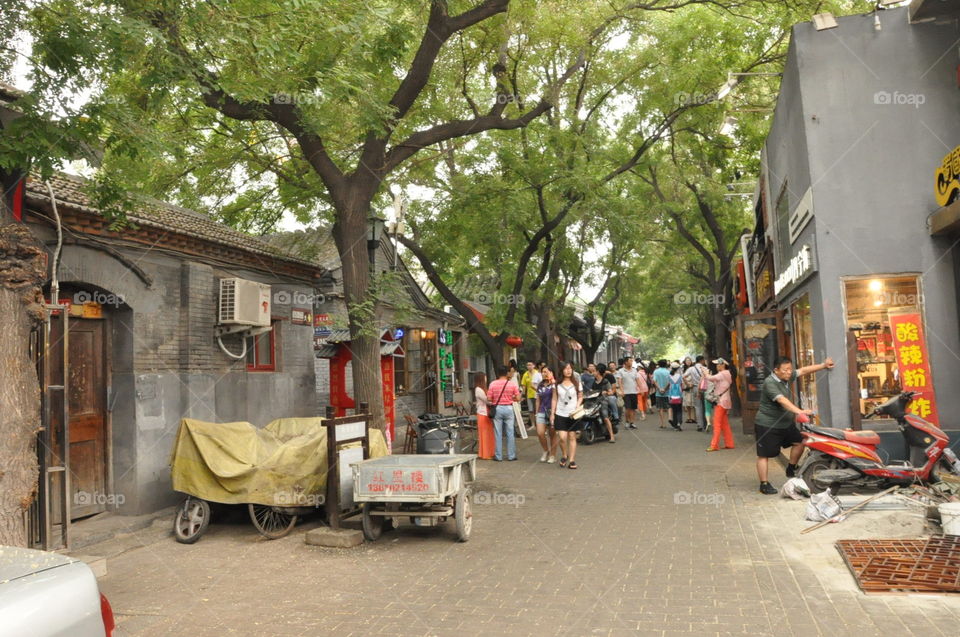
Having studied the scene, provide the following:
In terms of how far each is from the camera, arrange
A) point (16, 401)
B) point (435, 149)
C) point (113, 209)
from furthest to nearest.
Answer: point (435, 149)
point (113, 209)
point (16, 401)

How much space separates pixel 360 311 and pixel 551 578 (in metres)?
5.21

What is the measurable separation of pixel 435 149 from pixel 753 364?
8469 mm

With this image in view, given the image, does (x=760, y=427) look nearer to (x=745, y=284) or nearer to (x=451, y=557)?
(x=451, y=557)

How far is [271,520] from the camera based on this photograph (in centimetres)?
827

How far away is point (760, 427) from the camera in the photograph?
30.2 feet

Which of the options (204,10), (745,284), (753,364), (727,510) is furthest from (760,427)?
(745,284)

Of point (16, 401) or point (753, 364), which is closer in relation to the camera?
point (16, 401)

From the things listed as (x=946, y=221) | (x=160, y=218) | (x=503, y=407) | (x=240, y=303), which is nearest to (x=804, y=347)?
(x=946, y=221)

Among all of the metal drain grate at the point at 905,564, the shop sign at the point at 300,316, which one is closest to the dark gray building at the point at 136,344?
the shop sign at the point at 300,316

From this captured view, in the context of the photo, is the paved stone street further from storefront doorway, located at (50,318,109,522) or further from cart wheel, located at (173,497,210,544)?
storefront doorway, located at (50,318,109,522)

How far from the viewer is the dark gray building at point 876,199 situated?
9.66 metres

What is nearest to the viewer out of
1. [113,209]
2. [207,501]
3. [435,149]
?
[113,209]

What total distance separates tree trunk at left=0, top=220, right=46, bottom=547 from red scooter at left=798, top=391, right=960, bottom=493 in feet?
26.0

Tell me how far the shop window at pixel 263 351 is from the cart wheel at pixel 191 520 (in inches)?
158
